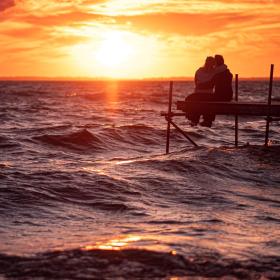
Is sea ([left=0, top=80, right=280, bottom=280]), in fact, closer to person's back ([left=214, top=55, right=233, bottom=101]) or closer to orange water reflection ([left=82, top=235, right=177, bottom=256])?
orange water reflection ([left=82, top=235, right=177, bottom=256])

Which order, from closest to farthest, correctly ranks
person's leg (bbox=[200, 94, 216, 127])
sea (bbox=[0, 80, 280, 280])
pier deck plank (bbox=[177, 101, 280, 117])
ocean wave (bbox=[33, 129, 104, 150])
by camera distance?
1. sea (bbox=[0, 80, 280, 280])
2. pier deck plank (bbox=[177, 101, 280, 117])
3. person's leg (bbox=[200, 94, 216, 127])
4. ocean wave (bbox=[33, 129, 104, 150])

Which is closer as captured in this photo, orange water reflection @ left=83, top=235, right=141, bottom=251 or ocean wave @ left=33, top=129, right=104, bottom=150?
orange water reflection @ left=83, top=235, right=141, bottom=251

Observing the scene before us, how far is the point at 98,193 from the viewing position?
12.5 m

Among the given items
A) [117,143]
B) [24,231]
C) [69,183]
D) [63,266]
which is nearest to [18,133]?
[117,143]

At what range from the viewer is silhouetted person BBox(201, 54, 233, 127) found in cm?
1689

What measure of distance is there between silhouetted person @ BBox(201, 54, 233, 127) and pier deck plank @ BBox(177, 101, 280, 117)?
325 mm

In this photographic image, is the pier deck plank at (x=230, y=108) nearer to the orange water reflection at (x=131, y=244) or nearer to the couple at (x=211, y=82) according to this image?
the couple at (x=211, y=82)

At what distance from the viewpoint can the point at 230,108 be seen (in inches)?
694

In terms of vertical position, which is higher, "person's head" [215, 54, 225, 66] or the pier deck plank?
"person's head" [215, 54, 225, 66]

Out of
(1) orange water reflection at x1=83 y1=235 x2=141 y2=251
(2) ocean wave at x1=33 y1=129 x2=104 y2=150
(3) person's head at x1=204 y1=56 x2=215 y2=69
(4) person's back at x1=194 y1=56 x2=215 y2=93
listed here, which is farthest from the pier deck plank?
(1) orange water reflection at x1=83 y1=235 x2=141 y2=251

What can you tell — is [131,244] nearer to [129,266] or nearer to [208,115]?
[129,266]

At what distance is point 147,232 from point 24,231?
205 cm

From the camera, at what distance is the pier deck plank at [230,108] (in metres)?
17.6

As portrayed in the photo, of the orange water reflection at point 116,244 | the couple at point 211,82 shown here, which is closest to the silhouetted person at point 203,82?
the couple at point 211,82
